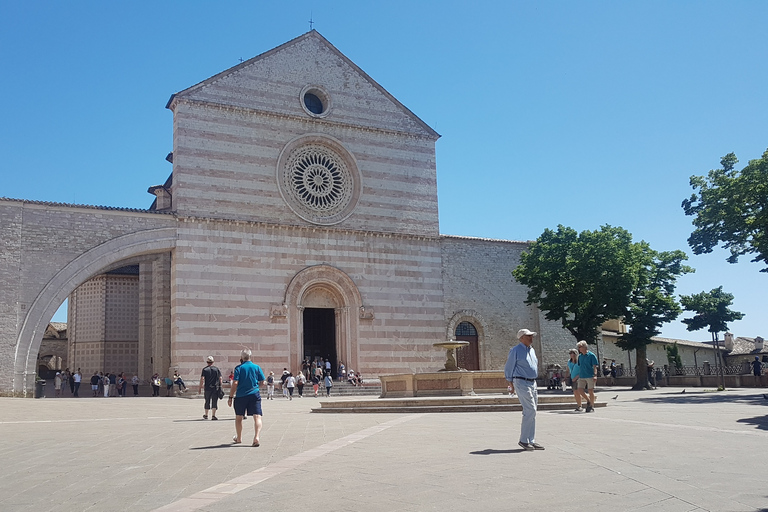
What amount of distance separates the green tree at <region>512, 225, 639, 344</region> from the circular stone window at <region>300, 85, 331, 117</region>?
478 inches

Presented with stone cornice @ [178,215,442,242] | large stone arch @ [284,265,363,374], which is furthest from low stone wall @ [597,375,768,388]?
large stone arch @ [284,265,363,374]

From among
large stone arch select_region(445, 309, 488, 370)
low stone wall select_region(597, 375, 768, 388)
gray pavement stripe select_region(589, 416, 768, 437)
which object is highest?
large stone arch select_region(445, 309, 488, 370)

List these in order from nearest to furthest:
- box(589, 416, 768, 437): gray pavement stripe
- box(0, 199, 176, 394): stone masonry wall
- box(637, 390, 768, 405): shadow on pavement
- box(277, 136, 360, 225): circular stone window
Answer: box(589, 416, 768, 437): gray pavement stripe → box(637, 390, 768, 405): shadow on pavement → box(0, 199, 176, 394): stone masonry wall → box(277, 136, 360, 225): circular stone window

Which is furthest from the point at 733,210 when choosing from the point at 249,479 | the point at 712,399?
the point at 249,479

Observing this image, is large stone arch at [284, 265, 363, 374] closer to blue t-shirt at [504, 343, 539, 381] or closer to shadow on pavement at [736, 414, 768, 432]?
shadow on pavement at [736, 414, 768, 432]

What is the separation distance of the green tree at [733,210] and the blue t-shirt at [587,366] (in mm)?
10547

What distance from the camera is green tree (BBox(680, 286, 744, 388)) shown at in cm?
3384

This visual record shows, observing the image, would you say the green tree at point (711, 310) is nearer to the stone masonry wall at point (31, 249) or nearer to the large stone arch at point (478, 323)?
the large stone arch at point (478, 323)

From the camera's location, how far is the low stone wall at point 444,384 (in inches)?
803

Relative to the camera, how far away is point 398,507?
18.4 ft

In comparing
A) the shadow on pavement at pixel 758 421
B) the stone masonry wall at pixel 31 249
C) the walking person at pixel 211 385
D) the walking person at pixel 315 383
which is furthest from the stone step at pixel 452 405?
the stone masonry wall at pixel 31 249

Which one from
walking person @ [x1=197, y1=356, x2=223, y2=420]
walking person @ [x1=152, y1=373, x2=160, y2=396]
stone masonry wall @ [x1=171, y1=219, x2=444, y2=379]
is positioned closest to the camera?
walking person @ [x1=197, y1=356, x2=223, y2=420]

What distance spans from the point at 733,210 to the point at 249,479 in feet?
67.7

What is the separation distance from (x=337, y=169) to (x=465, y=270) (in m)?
8.64
